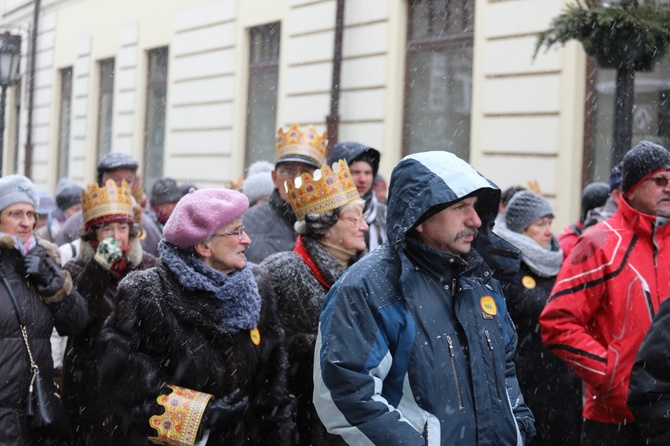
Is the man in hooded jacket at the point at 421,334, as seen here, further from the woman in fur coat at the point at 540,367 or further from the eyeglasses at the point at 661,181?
the woman in fur coat at the point at 540,367

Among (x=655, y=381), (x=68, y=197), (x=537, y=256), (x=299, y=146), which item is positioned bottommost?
(x=655, y=381)

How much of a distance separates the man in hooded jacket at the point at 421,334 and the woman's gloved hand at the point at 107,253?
2850 mm

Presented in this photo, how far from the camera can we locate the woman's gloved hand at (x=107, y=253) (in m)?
5.88

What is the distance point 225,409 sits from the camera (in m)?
4.07

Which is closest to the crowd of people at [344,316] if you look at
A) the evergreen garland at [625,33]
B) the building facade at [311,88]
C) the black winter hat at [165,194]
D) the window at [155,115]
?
the evergreen garland at [625,33]

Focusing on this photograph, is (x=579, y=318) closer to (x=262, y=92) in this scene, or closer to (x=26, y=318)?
(x=26, y=318)

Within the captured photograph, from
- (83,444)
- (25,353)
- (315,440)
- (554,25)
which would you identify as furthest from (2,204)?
(554,25)

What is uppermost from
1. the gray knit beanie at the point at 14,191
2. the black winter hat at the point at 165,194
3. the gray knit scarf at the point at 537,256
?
the black winter hat at the point at 165,194

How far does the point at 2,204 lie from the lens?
5.64 metres

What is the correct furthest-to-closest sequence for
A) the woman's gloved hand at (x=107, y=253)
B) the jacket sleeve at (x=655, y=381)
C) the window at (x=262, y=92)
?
1. the window at (x=262, y=92)
2. the woman's gloved hand at (x=107, y=253)
3. the jacket sleeve at (x=655, y=381)

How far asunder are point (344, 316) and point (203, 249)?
1305 millimetres

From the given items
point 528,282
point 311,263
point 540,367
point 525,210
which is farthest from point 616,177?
point 311,263

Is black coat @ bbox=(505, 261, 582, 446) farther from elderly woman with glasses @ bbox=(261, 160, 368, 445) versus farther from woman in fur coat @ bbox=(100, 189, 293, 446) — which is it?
woman in fur coat @ bbox=(100, 189, 293, 446)

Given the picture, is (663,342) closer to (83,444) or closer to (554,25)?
(83,444)
